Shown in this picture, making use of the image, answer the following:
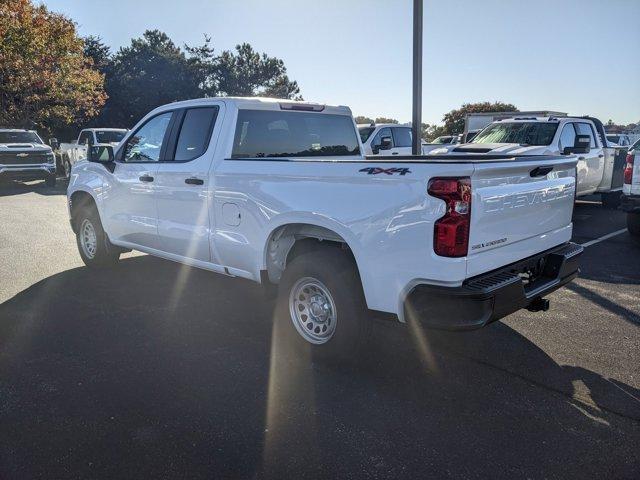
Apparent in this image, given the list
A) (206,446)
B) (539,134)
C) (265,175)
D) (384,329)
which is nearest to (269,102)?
(265,175)

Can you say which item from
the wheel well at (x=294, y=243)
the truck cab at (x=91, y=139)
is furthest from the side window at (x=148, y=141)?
the truck cab at (x=91, y=139)

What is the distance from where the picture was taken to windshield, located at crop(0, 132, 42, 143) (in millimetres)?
18141

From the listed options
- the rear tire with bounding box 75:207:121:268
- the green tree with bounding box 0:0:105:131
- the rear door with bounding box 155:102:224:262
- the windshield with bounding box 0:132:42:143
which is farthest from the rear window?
the green tree with bounding box 0:0:105:131

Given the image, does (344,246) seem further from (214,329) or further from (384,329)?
(214,329)

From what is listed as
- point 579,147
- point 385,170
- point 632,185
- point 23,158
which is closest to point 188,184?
point 385,170

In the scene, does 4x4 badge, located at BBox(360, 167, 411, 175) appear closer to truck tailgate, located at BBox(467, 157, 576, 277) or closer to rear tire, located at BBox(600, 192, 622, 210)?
truck tailgate, located at BBox(467, 157, 576, 277)

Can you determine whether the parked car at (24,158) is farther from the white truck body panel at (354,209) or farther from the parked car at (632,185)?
the parked car at (632,185)

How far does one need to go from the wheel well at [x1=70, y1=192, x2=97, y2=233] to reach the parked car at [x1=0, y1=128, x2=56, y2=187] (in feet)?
38.7

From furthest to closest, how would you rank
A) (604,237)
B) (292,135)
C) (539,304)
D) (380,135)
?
(380,135) → (604,237) → (292,135) → (539,304)

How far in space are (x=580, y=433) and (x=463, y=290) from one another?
3.39 feet

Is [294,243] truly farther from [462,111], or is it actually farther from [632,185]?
[462,111]

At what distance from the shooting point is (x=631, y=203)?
8.32 meters

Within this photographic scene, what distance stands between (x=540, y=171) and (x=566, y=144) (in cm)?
822

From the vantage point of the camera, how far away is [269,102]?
5230 mm
